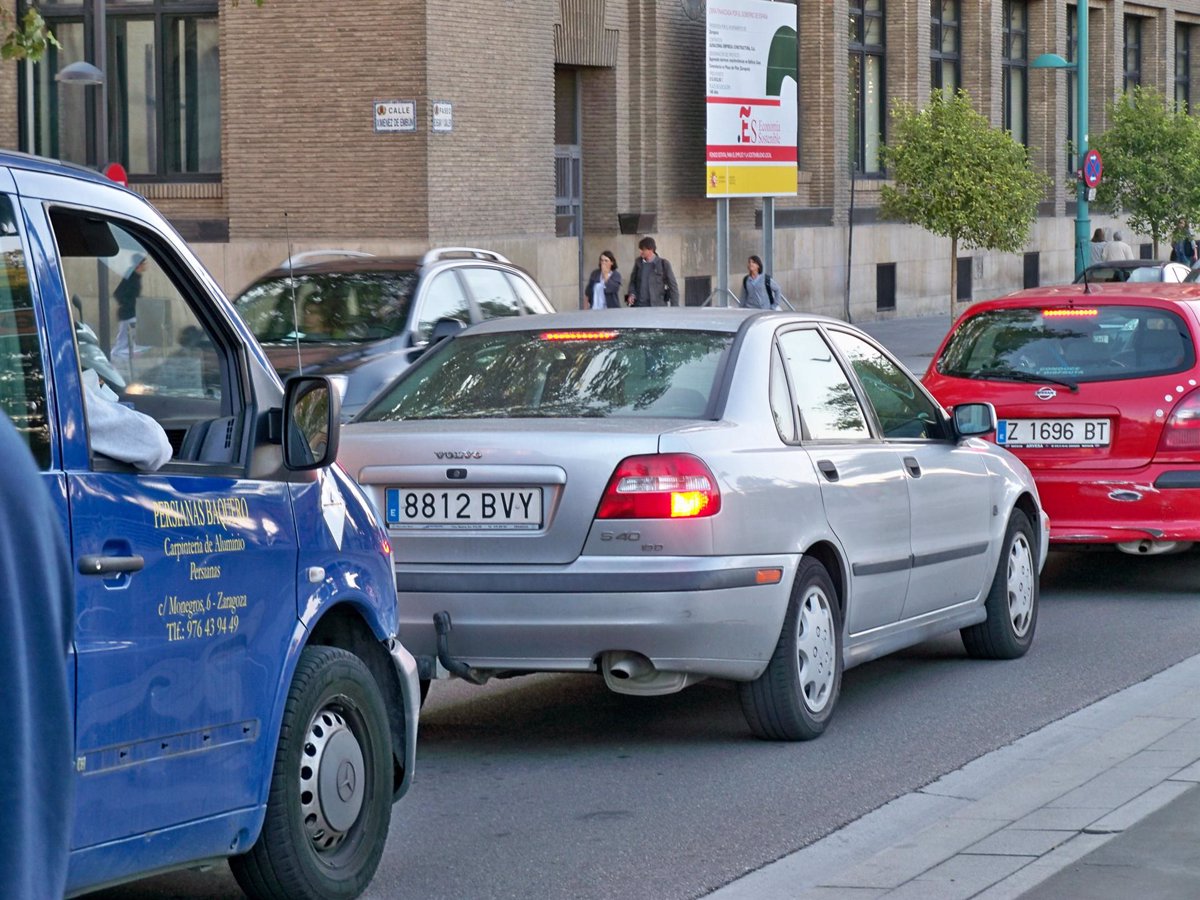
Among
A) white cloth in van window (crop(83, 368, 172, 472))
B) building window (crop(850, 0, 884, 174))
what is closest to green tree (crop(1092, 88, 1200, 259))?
building window (crop(850, 0, 884, 174))

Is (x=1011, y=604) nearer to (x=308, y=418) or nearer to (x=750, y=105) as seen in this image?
(x=308, y=418)

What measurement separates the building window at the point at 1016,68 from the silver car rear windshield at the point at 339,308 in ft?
115

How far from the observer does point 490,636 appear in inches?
264

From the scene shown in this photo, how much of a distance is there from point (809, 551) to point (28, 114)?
80.0ft

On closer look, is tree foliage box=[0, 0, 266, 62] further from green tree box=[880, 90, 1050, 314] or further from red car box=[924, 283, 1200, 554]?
green tree box=[880, 90, 1050, 314]

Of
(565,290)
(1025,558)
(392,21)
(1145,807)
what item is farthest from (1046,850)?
(565,290)

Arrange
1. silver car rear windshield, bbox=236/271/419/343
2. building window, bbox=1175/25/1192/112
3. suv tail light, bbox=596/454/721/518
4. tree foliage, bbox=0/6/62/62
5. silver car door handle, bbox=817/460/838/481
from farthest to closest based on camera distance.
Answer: building window, bbox=1175/25/1192/112
silver car rear windshield, bbox=236/271/419/343
tree foliage, bbox=0/6/62/62
silver car door handle, bbox=817/460/838/481
suv tail light, bbox=596/454/721/518

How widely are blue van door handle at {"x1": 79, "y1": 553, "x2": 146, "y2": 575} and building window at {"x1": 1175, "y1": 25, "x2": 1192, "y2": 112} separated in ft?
186

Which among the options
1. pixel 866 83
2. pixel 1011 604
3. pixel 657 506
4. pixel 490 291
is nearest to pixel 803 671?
pixel 657 506

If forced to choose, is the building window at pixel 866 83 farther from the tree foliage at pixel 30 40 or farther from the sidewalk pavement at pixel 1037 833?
the sidewalk pavement at pixel 1037 833

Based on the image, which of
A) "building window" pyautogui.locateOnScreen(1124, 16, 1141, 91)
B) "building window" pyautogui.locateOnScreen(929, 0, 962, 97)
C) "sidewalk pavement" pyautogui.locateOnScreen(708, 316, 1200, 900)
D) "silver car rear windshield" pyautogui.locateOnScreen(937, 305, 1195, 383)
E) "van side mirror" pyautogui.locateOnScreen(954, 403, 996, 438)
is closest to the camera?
"sidewalk pavement" pyautogui.locateOnScreen(708, 316, 1200, 900)

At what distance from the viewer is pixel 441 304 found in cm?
1454

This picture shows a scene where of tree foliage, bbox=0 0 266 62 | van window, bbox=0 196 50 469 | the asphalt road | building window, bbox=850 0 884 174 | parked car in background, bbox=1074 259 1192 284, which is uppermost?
building window, bbox=850 0 884 174

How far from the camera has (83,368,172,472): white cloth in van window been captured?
13.6 ft
